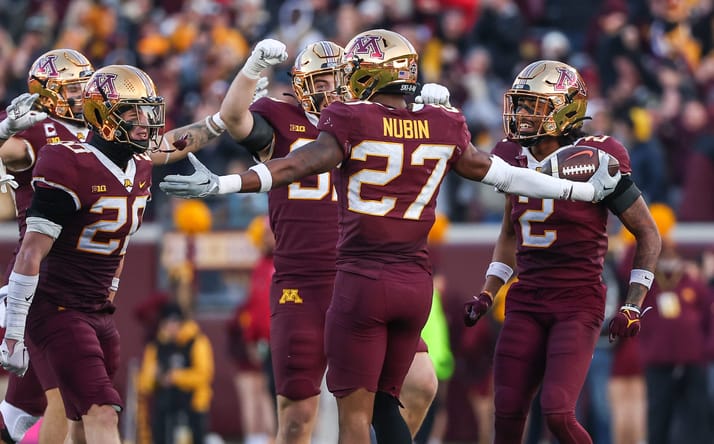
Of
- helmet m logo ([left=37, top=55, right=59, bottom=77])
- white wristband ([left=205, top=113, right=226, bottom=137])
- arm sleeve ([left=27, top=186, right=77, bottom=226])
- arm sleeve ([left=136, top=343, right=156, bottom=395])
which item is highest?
helmet m logo ([left=37, top=55, right=59, bottom=77])

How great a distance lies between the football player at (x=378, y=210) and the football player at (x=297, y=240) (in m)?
0.82

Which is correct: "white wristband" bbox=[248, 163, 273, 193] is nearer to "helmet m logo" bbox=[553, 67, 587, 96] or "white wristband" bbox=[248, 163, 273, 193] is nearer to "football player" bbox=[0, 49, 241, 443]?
"football player" bbox=[0, 49, 241, 443]

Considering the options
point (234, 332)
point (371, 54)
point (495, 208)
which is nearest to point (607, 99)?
point (495, 208)

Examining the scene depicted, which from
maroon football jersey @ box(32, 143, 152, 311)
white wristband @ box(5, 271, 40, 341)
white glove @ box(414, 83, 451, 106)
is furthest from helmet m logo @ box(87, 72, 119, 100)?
white glove @ box(414, 83, 451, 106)

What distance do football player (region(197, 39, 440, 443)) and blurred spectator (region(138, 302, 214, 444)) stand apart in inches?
166

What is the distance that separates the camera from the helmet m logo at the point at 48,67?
25.5ft

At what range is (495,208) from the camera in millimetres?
13094

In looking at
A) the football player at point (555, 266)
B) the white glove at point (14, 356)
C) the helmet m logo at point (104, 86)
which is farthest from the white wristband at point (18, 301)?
the football player at point (555, 266)

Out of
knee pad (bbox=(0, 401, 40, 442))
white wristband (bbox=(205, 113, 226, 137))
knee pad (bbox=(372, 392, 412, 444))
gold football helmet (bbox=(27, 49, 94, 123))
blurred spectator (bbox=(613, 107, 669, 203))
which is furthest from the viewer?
blurred spectator (bbox=(613, 107, 669, 203))

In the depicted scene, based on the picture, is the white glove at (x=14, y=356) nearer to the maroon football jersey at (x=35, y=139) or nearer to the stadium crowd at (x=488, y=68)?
the maroon football jersey at (x=35, y=139)

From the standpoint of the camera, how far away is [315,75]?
7625 mm

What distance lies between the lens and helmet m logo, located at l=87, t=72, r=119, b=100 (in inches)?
281

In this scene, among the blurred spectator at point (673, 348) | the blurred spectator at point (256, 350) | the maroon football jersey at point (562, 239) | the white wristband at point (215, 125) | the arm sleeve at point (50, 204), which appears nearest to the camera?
the arm sleeve at point (50, 204)

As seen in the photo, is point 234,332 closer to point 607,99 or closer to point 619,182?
point 607,99
